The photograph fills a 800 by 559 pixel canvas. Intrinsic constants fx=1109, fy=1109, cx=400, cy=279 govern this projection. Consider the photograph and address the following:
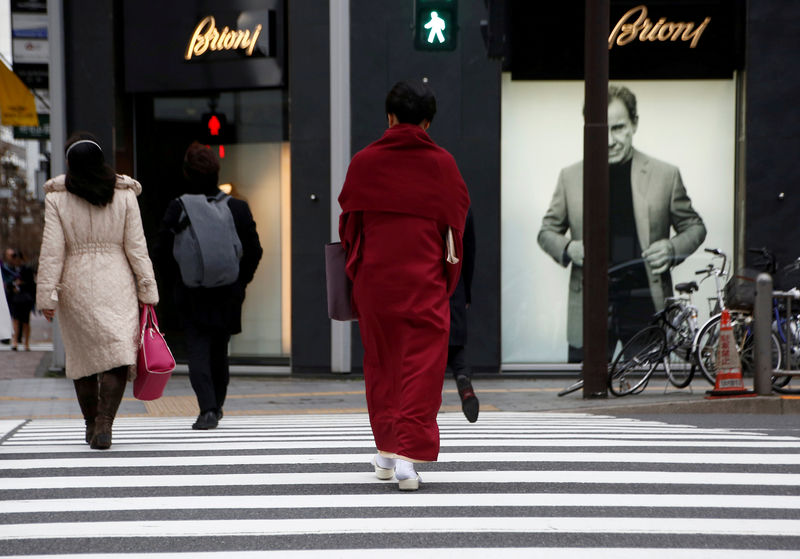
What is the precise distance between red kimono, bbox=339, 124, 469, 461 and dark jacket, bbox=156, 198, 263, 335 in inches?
105

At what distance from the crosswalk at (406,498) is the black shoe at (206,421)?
60 cm

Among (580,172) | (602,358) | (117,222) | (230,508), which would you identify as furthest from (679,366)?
(230,508)

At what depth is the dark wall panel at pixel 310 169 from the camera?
42.3 feet

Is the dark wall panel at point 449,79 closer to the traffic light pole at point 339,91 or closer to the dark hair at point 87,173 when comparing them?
the traffic light pole at point 339,91

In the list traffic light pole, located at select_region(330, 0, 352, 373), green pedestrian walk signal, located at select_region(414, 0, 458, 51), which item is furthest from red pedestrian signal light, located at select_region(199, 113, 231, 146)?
green pedestrian walk signal, located at select_region(414, 0, 458, 51)

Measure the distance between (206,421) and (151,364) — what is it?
127 centimetres

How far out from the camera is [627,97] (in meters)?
13.3

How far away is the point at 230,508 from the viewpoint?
14.5 ft

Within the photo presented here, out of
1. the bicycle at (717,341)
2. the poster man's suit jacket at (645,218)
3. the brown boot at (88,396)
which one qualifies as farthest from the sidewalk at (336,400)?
the brown boot at (88,396)

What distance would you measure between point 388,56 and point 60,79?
161 inches

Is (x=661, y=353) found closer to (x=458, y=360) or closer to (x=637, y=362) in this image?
(x=637, y=362)

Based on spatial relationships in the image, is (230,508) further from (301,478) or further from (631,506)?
(631,506)

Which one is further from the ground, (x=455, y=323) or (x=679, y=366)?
(x=455, y=323)

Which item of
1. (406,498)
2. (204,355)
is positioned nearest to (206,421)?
(204,355)
